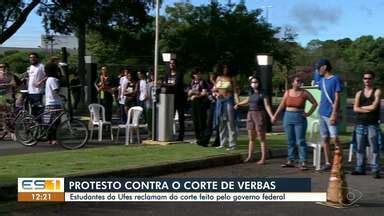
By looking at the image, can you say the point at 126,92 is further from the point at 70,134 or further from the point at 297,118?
the point at 297,118

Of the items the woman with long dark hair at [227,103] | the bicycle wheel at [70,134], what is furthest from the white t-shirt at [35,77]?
the woman with long dark hair at [227,103]

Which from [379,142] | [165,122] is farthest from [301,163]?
[165,122]

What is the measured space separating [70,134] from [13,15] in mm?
18654

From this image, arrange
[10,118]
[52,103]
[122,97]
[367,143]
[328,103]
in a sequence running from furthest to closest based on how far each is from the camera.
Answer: [122,97] → [10,118] → [52,103] → [367,143] → [328,103]

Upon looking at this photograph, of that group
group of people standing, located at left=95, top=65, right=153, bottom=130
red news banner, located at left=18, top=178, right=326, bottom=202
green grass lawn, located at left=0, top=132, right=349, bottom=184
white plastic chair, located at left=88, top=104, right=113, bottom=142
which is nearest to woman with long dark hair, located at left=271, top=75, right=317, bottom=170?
green grass lawn, located at left=0, top=132, right=349, bottom=184

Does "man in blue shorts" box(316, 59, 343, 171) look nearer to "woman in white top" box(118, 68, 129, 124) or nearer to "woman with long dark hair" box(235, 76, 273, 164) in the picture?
"woman with long dark hair" box(235, 76, 273, 164)

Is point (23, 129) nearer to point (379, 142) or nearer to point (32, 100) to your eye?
point (32, 100)

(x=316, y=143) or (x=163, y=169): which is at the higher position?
(x=316, y=143)

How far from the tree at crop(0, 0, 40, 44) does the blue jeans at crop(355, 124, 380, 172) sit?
72.5 ft

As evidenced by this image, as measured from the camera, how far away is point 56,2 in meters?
32.2

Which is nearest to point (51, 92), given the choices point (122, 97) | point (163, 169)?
point (163, 169)

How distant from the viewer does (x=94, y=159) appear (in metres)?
11.7

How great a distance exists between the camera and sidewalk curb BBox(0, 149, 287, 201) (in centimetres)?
880

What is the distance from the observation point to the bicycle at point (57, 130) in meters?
14.3
